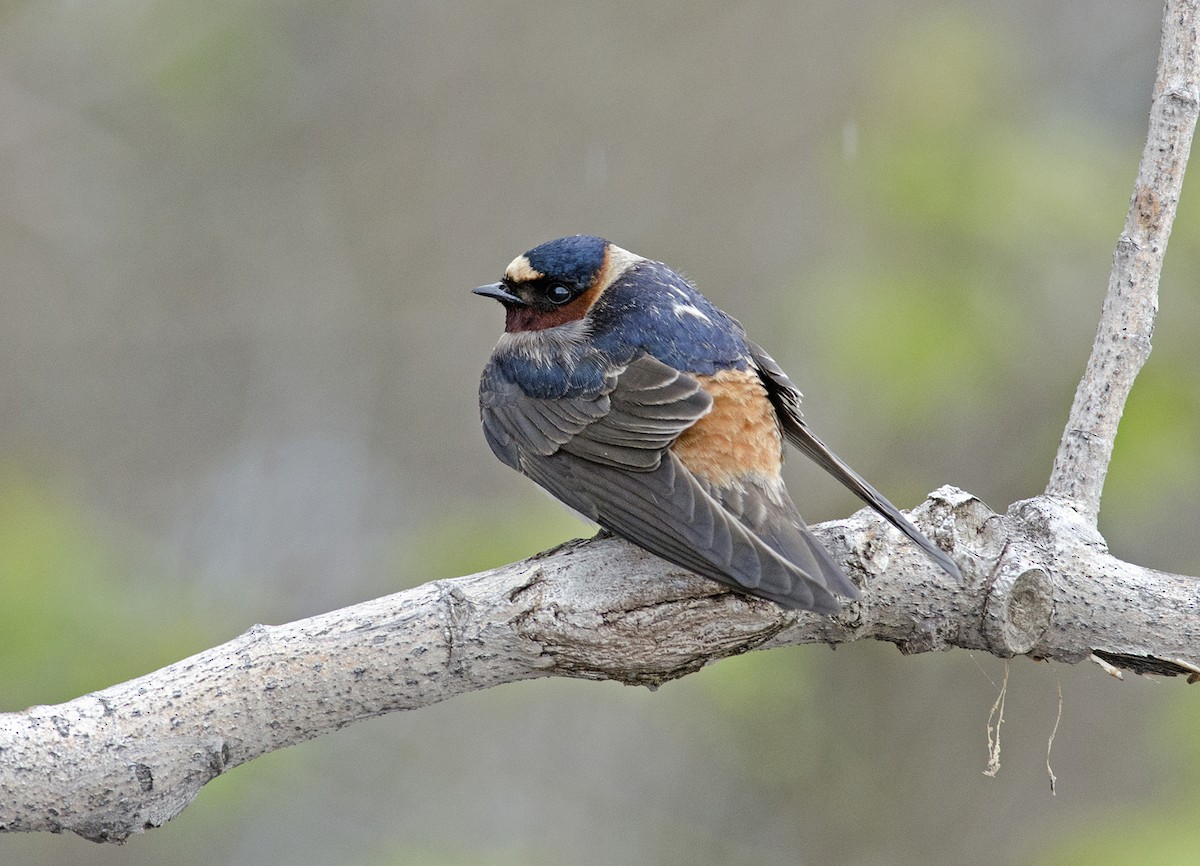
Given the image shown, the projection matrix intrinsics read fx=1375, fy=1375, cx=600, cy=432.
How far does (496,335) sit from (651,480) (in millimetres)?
3626

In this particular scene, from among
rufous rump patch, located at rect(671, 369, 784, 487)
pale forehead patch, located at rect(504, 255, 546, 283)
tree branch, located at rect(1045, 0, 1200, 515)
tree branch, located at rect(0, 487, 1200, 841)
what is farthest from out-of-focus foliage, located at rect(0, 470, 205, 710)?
tree branch, located at rect(1045, 0, 1200, 515)

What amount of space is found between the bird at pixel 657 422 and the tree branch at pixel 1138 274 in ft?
1.23

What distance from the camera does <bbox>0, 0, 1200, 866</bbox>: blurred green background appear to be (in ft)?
12.4

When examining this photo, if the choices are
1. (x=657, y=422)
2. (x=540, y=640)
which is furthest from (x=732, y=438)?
(x=540, y=640)

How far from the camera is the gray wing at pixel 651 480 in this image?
2137 mm

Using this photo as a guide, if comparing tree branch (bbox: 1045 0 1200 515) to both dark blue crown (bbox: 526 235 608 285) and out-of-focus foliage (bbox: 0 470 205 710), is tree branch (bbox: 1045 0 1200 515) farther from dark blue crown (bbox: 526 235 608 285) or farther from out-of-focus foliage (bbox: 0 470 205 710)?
out-of-focus foliage (bbox: 0 470 205 710)

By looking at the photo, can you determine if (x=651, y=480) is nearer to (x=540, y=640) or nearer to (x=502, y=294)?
(x=540, y=640)

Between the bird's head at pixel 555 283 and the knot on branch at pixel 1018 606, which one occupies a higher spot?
the bird's head at pixel 555 283

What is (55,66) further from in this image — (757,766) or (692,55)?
(757,766)

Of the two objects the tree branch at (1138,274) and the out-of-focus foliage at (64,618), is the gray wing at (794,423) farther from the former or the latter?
the out-of-focus foliage at (64,618)

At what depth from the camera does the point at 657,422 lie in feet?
8.32

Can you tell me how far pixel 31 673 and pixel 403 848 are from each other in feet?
3.50

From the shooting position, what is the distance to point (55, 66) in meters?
5.45

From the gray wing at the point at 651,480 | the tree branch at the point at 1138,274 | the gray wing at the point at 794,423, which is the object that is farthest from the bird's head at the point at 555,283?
the tree branch at the point at 1138,274
